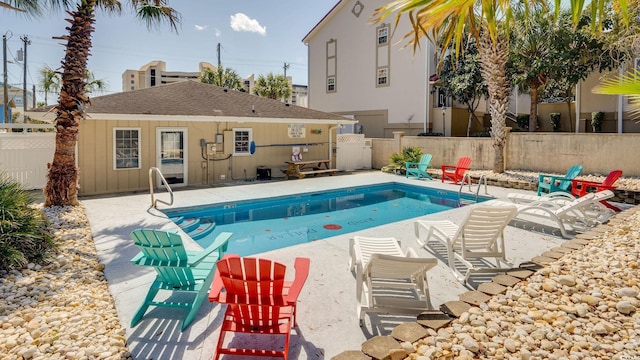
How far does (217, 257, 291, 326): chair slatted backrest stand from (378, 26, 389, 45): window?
25.0 metres

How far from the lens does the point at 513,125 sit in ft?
84.7

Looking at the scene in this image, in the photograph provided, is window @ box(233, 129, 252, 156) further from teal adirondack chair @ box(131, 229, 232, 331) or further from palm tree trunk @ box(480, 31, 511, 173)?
teal adirondack chair @ box(131, 229, 232, 331)

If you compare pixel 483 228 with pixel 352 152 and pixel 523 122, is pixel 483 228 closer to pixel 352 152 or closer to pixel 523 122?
pixel 352 152

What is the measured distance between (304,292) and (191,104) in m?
12.2

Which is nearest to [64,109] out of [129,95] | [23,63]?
[129,95]

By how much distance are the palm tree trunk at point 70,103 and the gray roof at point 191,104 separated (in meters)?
2.29

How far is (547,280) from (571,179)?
8.46 metres

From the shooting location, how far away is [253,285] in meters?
3.32

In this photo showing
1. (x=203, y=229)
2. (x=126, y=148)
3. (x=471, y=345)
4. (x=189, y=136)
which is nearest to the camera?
(x=471, y=345)

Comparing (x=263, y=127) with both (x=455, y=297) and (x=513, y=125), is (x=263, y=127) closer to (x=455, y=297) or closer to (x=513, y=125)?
(x=455, y=297)

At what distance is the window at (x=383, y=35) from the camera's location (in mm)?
25547

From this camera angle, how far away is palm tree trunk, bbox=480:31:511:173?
14938 mm

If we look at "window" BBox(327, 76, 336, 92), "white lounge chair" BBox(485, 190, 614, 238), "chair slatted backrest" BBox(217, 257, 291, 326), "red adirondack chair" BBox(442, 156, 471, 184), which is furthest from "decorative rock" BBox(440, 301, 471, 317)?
"window" BBox(327, 76, 336, 92)

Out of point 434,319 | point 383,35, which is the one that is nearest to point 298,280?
point 434,319
